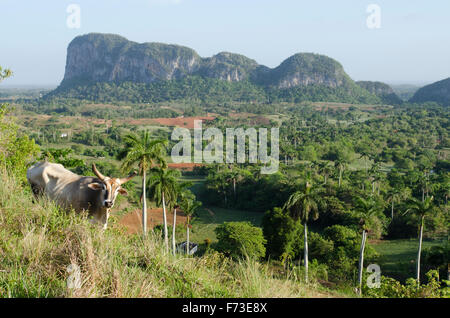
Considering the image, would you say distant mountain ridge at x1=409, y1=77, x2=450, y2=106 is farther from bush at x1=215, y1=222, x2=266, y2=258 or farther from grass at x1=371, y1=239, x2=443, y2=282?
bush at x1=215, y1=222, x2=266, y2=258

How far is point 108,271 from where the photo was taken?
351 centimetres

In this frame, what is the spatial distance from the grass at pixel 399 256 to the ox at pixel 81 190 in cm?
2068

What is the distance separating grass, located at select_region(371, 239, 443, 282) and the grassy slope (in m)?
20.7

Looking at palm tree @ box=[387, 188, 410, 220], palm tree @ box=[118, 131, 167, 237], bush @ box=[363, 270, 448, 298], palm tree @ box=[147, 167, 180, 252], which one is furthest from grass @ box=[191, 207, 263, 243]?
bush @ box=[363, 270, 448, 298]

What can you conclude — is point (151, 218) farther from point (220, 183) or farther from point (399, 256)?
point (399, 256)

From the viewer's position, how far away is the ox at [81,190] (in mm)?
5504

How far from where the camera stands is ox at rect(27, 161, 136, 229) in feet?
18.1

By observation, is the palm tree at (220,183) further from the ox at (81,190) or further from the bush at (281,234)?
the ox at (81,190)

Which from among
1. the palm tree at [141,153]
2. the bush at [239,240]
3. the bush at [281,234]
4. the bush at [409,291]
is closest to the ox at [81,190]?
the bush at [409,291]

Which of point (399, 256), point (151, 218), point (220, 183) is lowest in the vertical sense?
point (399, 256)

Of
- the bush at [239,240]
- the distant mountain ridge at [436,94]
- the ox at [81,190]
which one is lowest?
the bush at [239,240]

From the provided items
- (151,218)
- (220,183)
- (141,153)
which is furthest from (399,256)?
(220,183)

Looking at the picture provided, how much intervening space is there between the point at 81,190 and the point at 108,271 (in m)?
2.47
